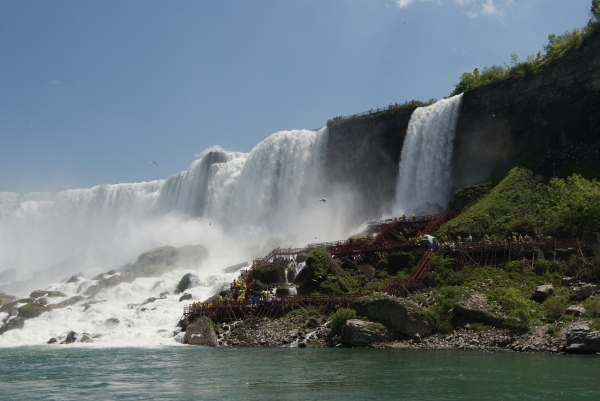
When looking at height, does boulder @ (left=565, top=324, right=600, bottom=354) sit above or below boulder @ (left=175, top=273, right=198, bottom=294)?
below

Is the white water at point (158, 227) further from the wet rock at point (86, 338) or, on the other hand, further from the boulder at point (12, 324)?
the boulder at point (12, 324)

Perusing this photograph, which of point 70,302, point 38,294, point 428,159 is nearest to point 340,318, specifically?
point 428,159

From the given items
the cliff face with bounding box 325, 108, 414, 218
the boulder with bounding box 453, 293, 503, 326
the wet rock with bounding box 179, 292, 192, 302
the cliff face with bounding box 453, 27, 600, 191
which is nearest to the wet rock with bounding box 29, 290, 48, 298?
the wet rock with bounding box 179, 292, 192, 302

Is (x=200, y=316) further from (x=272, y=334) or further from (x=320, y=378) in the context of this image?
(x=320, y=378)

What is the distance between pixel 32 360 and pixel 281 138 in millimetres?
43438

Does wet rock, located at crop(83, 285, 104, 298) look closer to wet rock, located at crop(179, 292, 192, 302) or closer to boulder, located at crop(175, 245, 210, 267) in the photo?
boulder, located at crop(175, 245, 210, 267)

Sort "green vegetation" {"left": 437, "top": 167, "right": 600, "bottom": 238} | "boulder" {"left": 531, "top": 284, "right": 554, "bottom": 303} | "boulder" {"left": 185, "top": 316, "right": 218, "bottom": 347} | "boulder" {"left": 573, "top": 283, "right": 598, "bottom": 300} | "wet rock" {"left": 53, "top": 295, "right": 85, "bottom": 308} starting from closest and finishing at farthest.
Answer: "boulder" {"left": 573, "top": 283, "right": 598, "bottom": 300} → "boulder" {"left": 531, "top": 284, "right": 554, "bottom": 303} → "boulder" {"left": 185, "top": 316, "right": 218, "bottom": 347} → "green vegetation" {"left": 437, "top": 167, "right": 600, "bottom": 238} → "wet rock" {"left": 53, "top": 295, "right": 85, "bottom": 308}

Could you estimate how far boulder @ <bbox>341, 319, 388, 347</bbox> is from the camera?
2939 centimetres

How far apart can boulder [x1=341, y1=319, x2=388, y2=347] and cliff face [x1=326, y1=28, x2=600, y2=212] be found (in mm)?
22442

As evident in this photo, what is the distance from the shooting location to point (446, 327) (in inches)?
1148

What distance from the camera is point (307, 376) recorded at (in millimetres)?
21625

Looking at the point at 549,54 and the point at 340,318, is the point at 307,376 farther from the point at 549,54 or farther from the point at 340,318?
the point at 549,54

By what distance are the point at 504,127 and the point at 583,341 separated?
2670 cm

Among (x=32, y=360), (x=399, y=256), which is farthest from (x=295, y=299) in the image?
(x=32, y=360)
